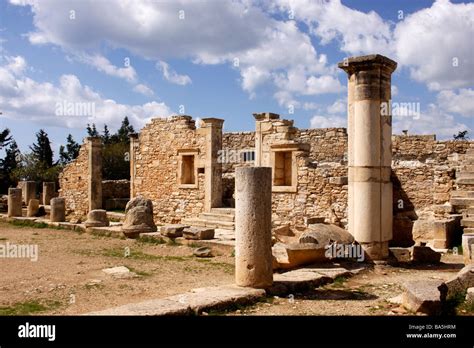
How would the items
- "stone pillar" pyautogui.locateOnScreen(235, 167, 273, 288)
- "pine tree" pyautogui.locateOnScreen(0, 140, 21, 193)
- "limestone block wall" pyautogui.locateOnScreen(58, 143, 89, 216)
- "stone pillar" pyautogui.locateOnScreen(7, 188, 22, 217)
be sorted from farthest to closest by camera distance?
1. "pine tree" pyautogui.locateOnScreen(0, 140, 21, 193)
2. "limestone block wall" pyautogui.locateOnScreen(58, 143, 89, 216)
3. "stone pillar" pyautogui.locateOnScreen(7, 188, 22, 217)
4. "stone pillar" pyautogui.locateOnScreen(235, 167, 273, 288)

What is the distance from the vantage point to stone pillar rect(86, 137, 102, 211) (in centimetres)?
2281

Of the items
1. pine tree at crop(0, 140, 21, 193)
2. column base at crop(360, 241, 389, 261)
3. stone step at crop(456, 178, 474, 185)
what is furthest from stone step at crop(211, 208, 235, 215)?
pine tree at crop(0, 140, 21, 193)

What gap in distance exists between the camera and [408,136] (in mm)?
20828

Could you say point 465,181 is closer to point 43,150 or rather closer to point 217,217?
point 217,217

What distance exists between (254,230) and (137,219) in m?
8.59

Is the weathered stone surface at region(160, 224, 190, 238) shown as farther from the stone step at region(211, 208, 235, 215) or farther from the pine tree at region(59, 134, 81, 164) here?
the pine tree at region(59, 134, 81, 164)

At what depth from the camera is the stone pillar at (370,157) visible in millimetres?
9992

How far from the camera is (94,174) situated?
23.0 meters

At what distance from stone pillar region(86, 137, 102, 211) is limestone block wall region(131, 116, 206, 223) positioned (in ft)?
8.00

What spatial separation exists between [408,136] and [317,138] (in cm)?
385

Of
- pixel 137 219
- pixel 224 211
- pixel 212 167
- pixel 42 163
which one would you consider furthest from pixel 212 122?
pixel 42 163

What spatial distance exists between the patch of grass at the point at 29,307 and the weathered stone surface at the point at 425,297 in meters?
5.00
